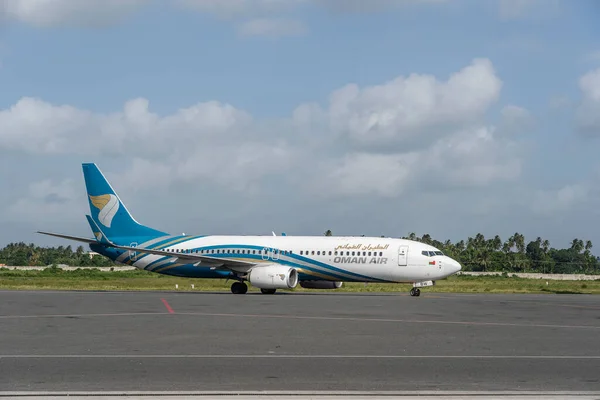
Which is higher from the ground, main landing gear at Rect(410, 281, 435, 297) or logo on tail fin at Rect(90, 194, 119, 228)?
logo on tail fin at Rect(90, 194, 119, 228)

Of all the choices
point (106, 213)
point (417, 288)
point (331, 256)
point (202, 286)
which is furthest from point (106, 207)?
point (417, 288)

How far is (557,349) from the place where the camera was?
1877 cm

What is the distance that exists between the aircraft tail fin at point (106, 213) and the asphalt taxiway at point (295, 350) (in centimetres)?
2224

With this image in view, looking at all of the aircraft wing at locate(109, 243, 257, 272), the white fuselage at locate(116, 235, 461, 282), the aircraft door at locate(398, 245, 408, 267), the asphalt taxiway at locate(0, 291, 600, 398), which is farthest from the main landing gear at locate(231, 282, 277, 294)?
the asphalt taxiway at locate(0, 291, 600, 398)

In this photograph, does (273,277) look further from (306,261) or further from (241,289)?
(241,289)

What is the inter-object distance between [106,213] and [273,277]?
595 inches

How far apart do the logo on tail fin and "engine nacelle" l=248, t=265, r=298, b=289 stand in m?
12.8

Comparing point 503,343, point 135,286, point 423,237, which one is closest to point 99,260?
point 423,237

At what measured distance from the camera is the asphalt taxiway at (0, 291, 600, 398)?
13.3 meters

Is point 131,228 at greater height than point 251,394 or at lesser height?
greater

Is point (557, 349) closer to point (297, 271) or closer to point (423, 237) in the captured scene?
point (297, 271)

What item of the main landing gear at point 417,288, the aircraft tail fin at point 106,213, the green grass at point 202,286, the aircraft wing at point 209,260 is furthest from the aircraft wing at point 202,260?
the main landing gear at point 417,288

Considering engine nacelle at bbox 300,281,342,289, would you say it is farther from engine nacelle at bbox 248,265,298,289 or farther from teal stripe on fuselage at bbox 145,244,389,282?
engine nacelle at bbox 248,265,298,289

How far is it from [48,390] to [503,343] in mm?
11995
